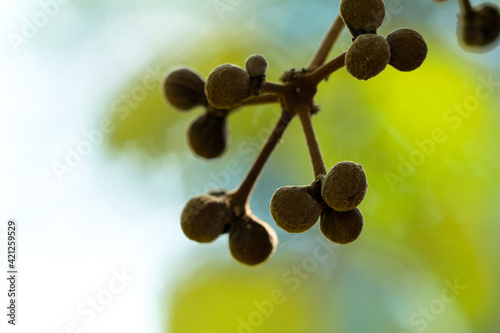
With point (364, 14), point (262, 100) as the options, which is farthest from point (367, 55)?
point (262, 100)

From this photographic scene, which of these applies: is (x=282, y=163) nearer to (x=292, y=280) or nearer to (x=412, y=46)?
(x=292, y=280)

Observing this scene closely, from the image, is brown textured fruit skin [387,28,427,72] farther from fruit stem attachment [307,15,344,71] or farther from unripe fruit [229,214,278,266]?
unripe fruit [229,214,278,266]

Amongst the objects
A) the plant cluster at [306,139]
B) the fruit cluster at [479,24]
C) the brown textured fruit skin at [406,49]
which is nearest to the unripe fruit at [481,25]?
the fruit cluster at [479,24]

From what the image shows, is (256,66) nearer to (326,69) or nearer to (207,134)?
(326,69)

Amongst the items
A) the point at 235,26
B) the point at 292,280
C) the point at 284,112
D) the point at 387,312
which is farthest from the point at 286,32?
the point at 284,112

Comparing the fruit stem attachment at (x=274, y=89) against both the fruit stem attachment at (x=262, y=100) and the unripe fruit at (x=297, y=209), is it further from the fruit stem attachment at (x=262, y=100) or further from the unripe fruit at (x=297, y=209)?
the unripe fruit at (x=297, y=209)

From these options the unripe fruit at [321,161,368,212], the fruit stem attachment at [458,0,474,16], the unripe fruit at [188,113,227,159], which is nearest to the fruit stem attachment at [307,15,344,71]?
the unripe fruit at [321,161,368,212]
